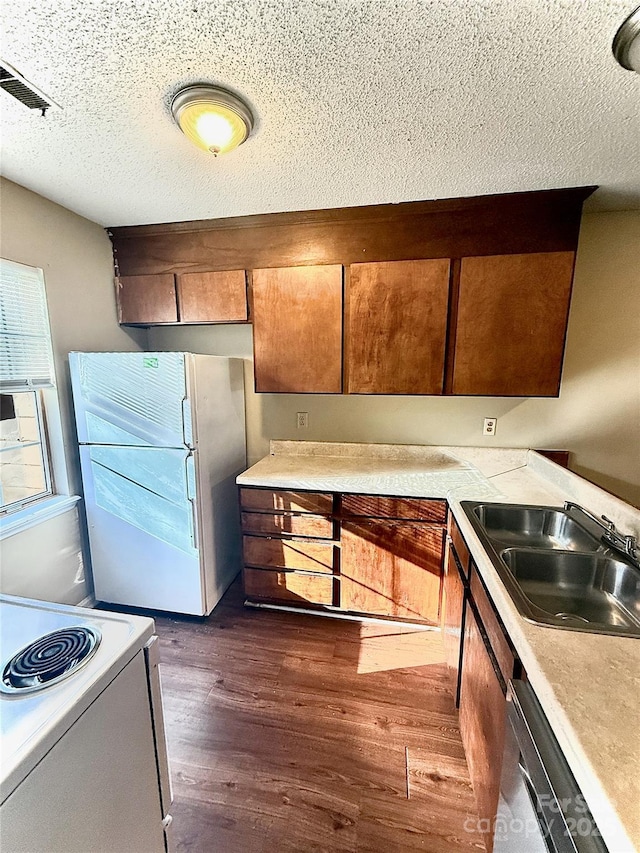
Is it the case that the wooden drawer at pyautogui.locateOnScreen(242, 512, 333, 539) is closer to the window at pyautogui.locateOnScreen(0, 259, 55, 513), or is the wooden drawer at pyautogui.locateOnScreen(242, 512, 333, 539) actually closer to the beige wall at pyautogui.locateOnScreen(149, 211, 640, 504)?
the beige wall at pyautogui.locateOnScreen(149, 211, 640, 504)

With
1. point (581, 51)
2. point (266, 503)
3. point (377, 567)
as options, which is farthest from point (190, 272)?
point (377, 567)

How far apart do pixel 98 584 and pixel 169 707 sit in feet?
3.31

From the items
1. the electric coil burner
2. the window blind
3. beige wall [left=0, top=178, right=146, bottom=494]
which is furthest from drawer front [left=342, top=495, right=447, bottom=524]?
the window blind

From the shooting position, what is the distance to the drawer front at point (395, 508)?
1944 millimetres

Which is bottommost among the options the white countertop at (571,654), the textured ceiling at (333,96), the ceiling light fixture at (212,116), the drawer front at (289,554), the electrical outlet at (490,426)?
the drawer front at (289,554)

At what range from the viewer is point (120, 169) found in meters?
1.63

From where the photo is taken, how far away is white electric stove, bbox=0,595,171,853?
0.65 meters

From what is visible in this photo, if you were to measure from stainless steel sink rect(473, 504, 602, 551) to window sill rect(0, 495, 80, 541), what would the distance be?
2.29 m

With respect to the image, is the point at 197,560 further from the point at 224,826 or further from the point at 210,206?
the point at 210,206

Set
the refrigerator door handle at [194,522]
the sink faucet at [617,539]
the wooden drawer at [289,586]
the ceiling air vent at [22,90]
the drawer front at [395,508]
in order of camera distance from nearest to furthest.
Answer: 1. the ceiling air vent at [22,90]
2. the sink faucet at [617,539]
3. the drawer front at [395,508]
4. the refrigerator door handle at [194,522]
5. the wooden drawer at [289,586]

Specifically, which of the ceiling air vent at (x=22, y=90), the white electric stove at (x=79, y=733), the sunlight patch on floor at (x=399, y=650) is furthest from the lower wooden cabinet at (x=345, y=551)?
the ceiling air vent at (x=22, y=90)

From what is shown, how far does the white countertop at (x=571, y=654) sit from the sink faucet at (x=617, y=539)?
0.12 feet

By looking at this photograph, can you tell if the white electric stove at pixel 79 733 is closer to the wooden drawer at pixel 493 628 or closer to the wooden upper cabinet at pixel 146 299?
the wooden drawer at pixel 493 628

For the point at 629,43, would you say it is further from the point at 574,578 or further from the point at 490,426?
the point at 490,426
